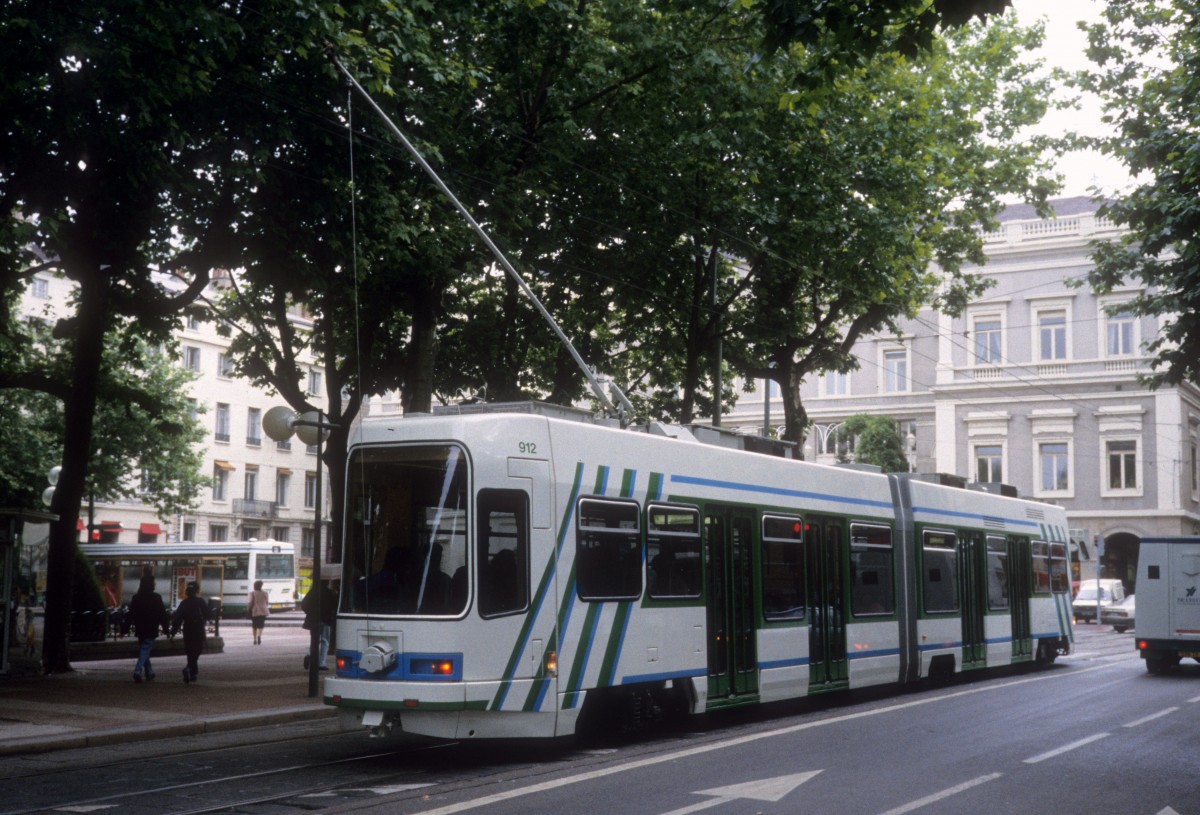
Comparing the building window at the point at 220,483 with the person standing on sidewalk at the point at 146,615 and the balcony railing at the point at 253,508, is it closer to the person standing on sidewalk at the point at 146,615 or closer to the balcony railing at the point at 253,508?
the balcony railing at the point at 253,508

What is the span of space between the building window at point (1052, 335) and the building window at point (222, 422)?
132ft

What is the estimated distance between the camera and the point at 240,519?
7062 cm

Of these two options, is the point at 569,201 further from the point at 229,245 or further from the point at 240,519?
the point at 240,519

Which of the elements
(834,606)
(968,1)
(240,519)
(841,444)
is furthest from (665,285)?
(240,519)

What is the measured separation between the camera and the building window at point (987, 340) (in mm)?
59500

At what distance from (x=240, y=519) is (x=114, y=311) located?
48987mm

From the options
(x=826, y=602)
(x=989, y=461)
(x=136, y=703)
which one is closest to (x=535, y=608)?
(x=826, y=602)

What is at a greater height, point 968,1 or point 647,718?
point 968,1

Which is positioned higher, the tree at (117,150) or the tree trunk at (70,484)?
the tree at (117,150)

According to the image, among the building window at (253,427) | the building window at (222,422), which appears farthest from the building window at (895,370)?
the building window at (222,422)

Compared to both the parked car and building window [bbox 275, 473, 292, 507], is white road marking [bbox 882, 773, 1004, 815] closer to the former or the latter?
Result: the parked car

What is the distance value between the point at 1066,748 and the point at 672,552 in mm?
4353

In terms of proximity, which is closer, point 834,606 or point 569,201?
point 834,606

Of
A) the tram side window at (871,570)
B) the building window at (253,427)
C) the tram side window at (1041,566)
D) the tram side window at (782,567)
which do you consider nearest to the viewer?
the tram side window at (782,567)
